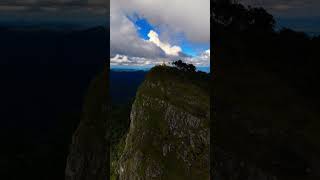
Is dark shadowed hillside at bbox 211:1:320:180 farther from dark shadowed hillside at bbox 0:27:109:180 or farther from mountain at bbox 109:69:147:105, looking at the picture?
mountain at bbox 109:69:147:105

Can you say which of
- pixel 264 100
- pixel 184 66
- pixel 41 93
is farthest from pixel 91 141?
pixel 184 66

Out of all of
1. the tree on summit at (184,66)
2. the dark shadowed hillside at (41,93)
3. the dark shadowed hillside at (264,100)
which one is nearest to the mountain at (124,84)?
the tree on summit at (184,66)

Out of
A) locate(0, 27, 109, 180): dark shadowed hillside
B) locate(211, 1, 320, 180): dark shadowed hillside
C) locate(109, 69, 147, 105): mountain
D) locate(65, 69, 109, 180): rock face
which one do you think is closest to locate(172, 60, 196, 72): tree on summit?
locate(109, 69, 147, 105): mountain

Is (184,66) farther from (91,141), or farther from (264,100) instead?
(264,100)

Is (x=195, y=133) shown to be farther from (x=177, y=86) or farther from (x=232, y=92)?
(x=232, y=92)

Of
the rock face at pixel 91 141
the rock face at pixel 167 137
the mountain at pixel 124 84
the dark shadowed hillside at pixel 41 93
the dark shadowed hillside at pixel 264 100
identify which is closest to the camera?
→ the dark shadowed hillside at pixel 264 100

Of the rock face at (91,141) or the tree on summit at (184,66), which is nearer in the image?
the rock face at (91,141)

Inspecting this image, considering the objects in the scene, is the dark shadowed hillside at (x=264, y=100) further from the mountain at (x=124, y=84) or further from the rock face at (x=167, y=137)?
the mountain at (x=124, y=84)

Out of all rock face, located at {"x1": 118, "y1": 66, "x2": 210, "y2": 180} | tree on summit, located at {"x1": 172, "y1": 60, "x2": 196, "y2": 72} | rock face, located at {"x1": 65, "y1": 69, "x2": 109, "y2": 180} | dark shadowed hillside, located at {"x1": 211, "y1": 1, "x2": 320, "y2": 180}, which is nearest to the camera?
dark shadowed hillside, located at {"x1": 211, "y1": 1, "x2": 320, "y2": 180}
